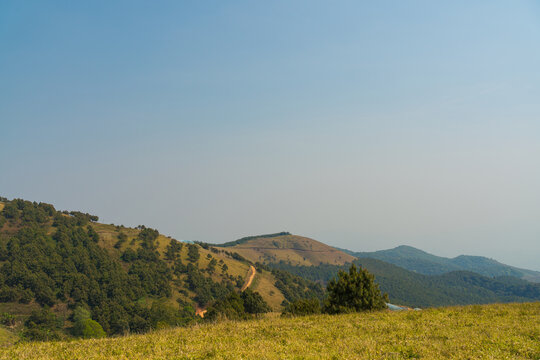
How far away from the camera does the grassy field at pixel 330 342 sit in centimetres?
1141

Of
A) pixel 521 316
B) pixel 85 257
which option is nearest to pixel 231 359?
pixel 521 316

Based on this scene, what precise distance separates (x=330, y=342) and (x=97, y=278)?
15287 centimetres

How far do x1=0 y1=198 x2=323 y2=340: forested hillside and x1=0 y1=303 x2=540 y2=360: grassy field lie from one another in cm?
8236

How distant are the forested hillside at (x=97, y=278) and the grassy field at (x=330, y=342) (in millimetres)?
82355

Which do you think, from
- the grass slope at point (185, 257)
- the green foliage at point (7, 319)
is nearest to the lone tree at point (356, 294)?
the green foliage at point (7, 319)

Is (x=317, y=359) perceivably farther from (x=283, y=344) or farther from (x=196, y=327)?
(x=196, y=327)

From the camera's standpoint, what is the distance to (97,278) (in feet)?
453

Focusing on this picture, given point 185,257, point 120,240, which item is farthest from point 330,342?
point 120,240

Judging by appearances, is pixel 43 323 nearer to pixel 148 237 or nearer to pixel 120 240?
pixel 120 240

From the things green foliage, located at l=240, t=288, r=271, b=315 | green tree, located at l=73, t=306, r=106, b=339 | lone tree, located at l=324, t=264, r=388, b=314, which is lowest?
green tree, located at l=73, t=306, r=106, b=339

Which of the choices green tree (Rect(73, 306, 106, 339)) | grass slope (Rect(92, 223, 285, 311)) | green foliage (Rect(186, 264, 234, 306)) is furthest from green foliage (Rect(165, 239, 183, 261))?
green tree (Rect(73, 306, 106, 339))

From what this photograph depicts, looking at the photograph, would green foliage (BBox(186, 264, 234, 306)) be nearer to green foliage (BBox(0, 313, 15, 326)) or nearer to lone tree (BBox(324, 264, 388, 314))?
green foliage (BBox(0, 313, 15, 326))

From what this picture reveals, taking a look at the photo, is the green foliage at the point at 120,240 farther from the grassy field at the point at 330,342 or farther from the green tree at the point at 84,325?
the grassy field at the point at 330,342

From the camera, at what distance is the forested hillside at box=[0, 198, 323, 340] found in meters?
112
